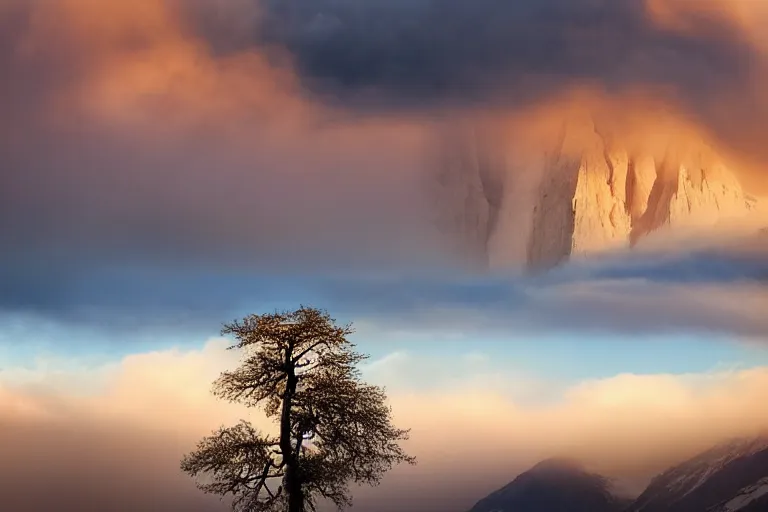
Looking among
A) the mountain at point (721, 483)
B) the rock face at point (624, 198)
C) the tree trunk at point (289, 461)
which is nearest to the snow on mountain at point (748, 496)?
the mountain at point (721, 483)

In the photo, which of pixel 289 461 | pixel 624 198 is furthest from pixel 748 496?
pixel 289 461

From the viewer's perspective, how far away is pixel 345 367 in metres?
43.5

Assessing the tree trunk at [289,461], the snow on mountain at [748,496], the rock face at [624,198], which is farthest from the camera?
the snow on mountain at [748,496]

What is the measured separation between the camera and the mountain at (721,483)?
170 m

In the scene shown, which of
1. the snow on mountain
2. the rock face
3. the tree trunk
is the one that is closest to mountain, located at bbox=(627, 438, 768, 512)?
the snow on mountain

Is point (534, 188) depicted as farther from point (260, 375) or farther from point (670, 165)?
point (260, 375)

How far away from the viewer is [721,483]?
182500 millimetres

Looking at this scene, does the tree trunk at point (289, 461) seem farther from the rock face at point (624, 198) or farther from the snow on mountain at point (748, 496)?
the snow on mountain at point (748, 496)

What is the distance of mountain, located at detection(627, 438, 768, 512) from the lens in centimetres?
17000

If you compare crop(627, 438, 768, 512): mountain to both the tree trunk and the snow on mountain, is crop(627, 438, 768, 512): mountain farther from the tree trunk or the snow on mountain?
the tree trunk

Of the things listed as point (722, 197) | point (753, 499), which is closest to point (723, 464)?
point (753, 499)

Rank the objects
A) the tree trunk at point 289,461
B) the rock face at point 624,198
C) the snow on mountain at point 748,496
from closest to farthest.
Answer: the tree trunk at point 289,461
the rock face at point 624,198
the snow on mountain at point 748,496

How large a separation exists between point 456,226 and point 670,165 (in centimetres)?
2855

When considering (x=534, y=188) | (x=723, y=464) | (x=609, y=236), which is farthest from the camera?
(x=723, y=464)
